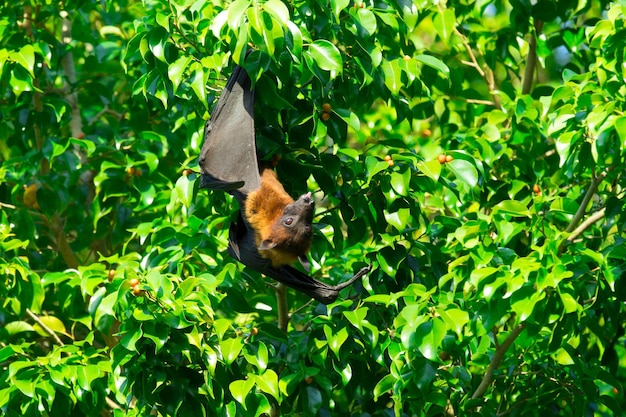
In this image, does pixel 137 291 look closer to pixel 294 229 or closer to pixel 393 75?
pixel 294 229

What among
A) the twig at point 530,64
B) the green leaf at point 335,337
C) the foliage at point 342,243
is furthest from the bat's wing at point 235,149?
the twig at point 530,64

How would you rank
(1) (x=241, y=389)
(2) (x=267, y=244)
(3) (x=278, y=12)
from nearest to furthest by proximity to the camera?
(3) (x=278, y=12) → (1) (x=241, y=389) → (2) (x=267, y=244)

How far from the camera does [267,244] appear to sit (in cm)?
549

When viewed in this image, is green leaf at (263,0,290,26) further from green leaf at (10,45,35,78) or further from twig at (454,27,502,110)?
twig at (454,27,502,110)

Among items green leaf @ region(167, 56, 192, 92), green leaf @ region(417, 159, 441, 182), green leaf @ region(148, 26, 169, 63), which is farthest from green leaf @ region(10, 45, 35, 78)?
green leaf @ region(417, 159, 441, 182)

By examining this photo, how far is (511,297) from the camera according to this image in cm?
502

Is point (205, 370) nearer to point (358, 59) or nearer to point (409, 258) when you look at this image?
point (409, 258)

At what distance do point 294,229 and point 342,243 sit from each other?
758mm

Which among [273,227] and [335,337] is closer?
[335,337]

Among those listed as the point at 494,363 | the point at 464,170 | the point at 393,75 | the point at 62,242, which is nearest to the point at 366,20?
the point at 393,75

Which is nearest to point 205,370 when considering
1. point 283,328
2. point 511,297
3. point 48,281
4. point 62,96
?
point 283,328

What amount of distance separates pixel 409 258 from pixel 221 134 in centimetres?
145

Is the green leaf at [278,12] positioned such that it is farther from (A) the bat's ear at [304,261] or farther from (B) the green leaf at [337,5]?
(A) the bat's ear at [304,261]

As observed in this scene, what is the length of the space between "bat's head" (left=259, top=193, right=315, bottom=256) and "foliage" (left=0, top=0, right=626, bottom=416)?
0.31 meters
